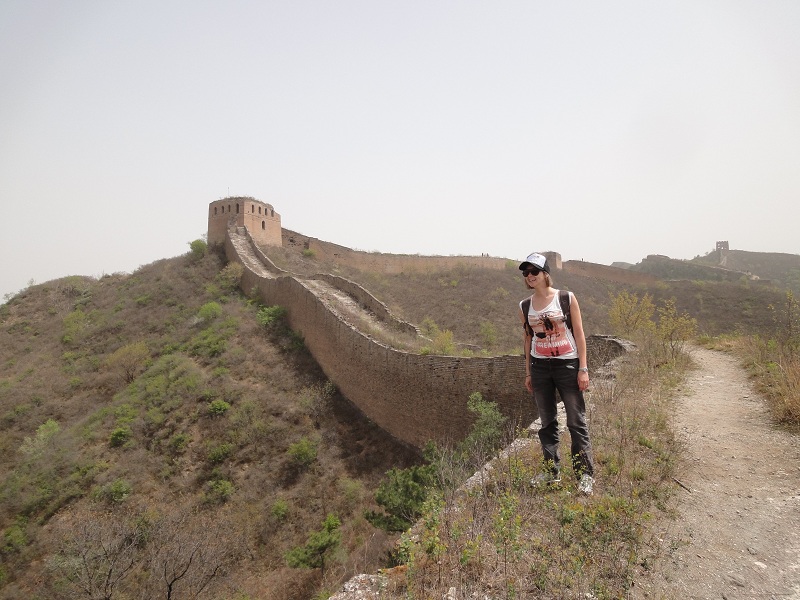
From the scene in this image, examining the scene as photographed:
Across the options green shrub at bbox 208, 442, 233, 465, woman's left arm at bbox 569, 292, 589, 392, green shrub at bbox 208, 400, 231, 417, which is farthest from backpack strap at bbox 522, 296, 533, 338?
green shrub at bbox 208, 400, 231, 417

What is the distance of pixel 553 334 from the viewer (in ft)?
10.1

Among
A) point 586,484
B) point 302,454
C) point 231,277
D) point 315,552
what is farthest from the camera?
point 231,277

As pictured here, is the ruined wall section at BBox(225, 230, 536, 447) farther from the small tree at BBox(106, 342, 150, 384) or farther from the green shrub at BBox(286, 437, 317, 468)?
the small tree at BBox(106, 342, 150, 384)

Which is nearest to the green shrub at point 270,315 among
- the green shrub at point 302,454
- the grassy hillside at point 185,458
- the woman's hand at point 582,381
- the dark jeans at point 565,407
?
the grassy hillside at point 185,458

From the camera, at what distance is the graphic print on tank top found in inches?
120

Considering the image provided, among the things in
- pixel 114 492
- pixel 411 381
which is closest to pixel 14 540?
pixel 114 492

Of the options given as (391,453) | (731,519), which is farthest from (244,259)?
(731,519)

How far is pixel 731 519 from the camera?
2514 millimetres

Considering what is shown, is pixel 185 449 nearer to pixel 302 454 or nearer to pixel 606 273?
pixel 302 454

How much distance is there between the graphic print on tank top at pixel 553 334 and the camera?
3051 millimetres

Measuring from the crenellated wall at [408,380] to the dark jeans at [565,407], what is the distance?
3.34 m

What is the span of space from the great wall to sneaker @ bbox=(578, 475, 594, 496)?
3559mm

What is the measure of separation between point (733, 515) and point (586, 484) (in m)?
0.85

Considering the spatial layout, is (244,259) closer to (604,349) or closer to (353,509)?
(353,509)
